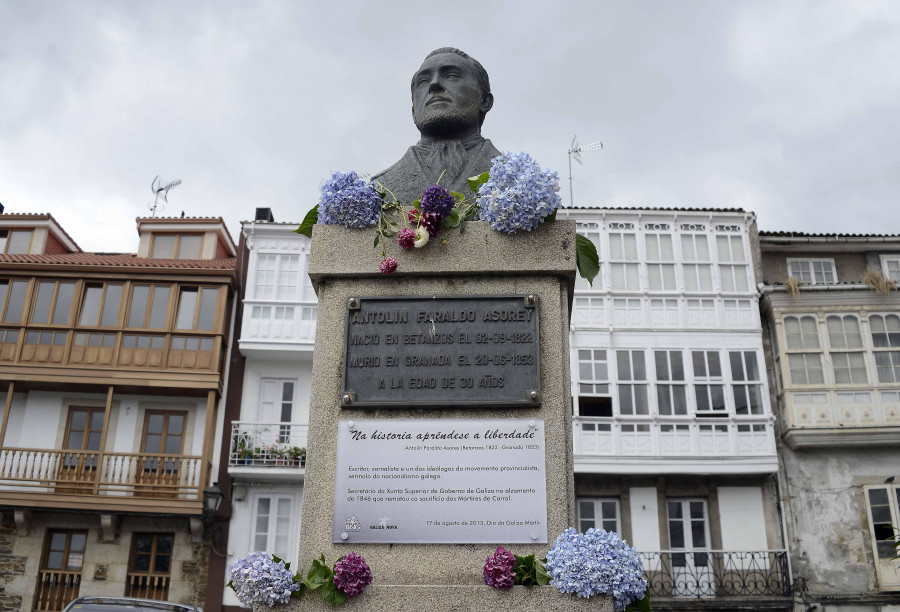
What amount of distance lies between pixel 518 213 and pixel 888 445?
66.5ft

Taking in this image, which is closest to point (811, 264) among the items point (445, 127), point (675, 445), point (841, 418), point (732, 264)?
point (732, 264)

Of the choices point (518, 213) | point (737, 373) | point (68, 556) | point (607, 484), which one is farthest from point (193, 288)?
point (518, 213)

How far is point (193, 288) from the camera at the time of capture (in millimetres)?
23156

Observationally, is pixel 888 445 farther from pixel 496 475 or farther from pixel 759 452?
pixel 496 475

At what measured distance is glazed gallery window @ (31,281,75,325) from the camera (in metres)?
22.7

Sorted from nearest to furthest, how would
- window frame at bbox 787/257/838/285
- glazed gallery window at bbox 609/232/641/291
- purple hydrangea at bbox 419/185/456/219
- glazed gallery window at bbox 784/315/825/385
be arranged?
purple hydrangea at bbox 419/185/456/219
glazed gallery window at bbox 784/315/825/385
glazed gallery window at bbox 609/232/641/291
window frame at bbox 787/257/838/285

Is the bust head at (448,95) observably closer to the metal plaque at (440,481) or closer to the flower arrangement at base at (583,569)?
the metal plaque at (440,481)

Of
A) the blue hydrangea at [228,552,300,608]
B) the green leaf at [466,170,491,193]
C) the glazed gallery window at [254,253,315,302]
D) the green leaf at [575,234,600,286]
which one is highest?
the glazed gallery window at [254,253,315,302]

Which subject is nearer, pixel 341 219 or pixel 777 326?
pixel 341 219

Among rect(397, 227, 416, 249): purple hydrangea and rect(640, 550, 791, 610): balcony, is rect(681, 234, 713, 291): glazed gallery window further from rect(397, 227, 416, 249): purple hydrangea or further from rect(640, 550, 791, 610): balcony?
rect(397, 227, 416, 249): purple hydrangea

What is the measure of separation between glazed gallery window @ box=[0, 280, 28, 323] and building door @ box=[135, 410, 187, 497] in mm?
4481

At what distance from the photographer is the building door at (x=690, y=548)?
20625mm

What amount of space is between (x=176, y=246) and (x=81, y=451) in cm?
684

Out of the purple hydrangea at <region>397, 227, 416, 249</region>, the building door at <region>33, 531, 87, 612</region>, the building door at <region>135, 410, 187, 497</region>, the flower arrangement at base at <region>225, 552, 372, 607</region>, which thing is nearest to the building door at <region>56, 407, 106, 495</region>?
the building door at <region>135, 410, 187, 497</region>
